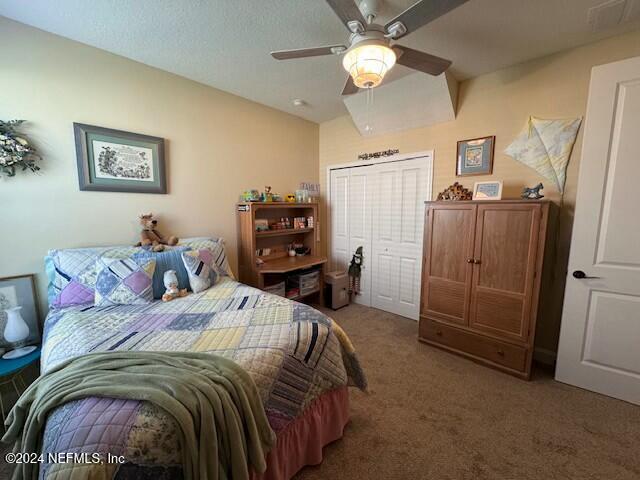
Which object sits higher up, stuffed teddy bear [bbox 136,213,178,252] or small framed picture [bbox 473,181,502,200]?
small framed picture [bbox 473,181,502,200]

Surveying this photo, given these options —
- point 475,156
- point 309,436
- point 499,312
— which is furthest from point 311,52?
point 499,312

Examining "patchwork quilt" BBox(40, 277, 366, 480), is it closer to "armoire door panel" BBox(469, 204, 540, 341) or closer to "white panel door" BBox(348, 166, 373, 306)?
"armoire door panel" BBox(469, 204, 540, 341)

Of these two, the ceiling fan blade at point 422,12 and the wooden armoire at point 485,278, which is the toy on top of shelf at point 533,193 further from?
the ceiling fan blade at point 422,12

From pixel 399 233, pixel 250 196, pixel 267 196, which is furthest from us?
pixel 399 233

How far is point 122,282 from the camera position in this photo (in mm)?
1813

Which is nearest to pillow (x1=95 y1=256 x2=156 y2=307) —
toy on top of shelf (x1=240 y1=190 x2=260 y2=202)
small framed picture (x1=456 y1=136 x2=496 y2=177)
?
toy on top of shelf (x1=240 y1=190 x2=260 y2=202)

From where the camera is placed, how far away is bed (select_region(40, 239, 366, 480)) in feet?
2.68

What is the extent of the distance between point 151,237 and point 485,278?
9.49ft

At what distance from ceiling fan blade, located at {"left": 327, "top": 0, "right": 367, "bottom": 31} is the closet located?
75.3 inches

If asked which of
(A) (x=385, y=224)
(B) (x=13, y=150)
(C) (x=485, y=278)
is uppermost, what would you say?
(B) (x=13, y=150)

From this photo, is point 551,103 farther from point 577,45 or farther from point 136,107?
point 136,107

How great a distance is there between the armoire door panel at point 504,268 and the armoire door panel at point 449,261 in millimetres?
69

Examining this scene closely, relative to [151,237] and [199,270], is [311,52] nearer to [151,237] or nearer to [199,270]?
[199,270]

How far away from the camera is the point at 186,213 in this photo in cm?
263
